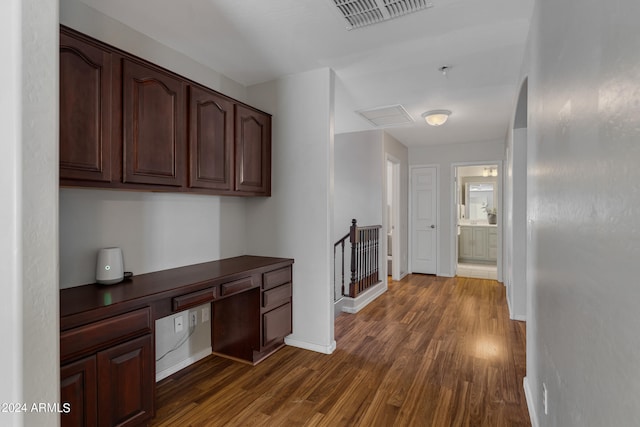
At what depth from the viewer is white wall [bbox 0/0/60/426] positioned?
3.53 ft

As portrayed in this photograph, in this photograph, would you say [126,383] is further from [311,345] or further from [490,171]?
[490,171]

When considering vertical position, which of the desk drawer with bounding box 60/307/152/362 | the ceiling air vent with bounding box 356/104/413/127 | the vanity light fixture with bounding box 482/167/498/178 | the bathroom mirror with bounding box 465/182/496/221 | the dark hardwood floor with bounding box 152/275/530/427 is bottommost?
the dark hardwood floor with bounding box 152/275/530/427

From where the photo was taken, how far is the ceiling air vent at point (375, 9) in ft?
6.62

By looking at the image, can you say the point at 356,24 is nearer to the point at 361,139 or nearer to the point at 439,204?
the point at 361,139

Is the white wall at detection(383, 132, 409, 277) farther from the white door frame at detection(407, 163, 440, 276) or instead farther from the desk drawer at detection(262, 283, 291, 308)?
the desk drawer at detection(262, 283, 291, 308)

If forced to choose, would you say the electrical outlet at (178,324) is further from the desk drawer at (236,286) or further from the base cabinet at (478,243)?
the base cabinet at (478,243)

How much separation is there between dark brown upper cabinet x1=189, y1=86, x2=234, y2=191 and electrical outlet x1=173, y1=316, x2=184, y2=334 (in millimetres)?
1090

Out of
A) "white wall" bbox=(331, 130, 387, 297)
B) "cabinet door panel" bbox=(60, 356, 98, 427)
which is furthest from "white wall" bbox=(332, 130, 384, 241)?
"cabinet door panel" bbox=(60, 356, 98, 427)

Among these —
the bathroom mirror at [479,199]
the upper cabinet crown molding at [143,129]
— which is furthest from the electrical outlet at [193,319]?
the bathroom mirror at [479,199]

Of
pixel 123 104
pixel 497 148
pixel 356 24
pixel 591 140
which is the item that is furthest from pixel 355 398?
pixel 497 148

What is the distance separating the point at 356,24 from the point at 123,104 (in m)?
1.60

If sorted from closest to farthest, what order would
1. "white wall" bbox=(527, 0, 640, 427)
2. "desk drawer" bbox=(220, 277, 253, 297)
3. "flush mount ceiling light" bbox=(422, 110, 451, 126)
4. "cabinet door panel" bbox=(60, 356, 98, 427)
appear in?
"white wall" bbox=(527, 0, 640, 427), "cabinet door panel" bbox=(60, 356, 98, 427), "desk drawer" bbox=(220, 277, 253, 297), "flush mount ceiling light" bbox=(422, 110, 451, 126)

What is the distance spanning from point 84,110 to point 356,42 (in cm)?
188

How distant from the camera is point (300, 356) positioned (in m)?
2.92
